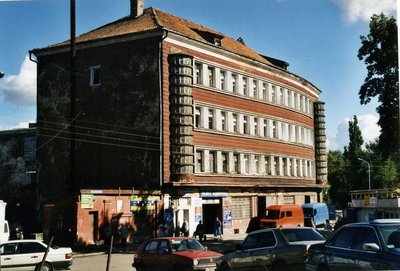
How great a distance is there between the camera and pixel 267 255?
16188mm

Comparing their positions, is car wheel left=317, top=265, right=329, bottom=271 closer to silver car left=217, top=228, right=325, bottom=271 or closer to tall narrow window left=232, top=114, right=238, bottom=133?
silver car left=217, top=228, right=325, bottom=271

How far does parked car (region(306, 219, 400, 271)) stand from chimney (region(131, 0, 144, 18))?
34135 millimetres

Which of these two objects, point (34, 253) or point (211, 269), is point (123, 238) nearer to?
point (34, 253)

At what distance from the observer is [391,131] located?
2767 centimetres

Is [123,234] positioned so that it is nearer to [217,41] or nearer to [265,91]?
[217,41]

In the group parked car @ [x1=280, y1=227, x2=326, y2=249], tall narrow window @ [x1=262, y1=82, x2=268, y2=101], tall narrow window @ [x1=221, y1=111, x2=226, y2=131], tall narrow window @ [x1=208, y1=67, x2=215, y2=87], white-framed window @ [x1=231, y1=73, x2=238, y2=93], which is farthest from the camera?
tall narrow window @ [x1=262, y1=82, x2=268, y2=101]

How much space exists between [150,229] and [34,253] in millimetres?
17175

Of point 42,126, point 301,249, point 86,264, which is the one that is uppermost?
point 42,126

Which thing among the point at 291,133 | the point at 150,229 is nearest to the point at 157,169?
the point at 150,229

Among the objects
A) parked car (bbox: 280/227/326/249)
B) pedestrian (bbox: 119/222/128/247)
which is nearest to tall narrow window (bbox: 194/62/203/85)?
pedestrian (bbox: 119/222/128/247)

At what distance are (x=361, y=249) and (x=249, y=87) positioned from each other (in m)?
36.7

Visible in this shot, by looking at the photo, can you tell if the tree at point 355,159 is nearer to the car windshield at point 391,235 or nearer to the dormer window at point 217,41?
the dormer window at point 217,41

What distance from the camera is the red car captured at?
18188mm

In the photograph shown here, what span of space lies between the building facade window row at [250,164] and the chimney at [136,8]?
11942 mm
